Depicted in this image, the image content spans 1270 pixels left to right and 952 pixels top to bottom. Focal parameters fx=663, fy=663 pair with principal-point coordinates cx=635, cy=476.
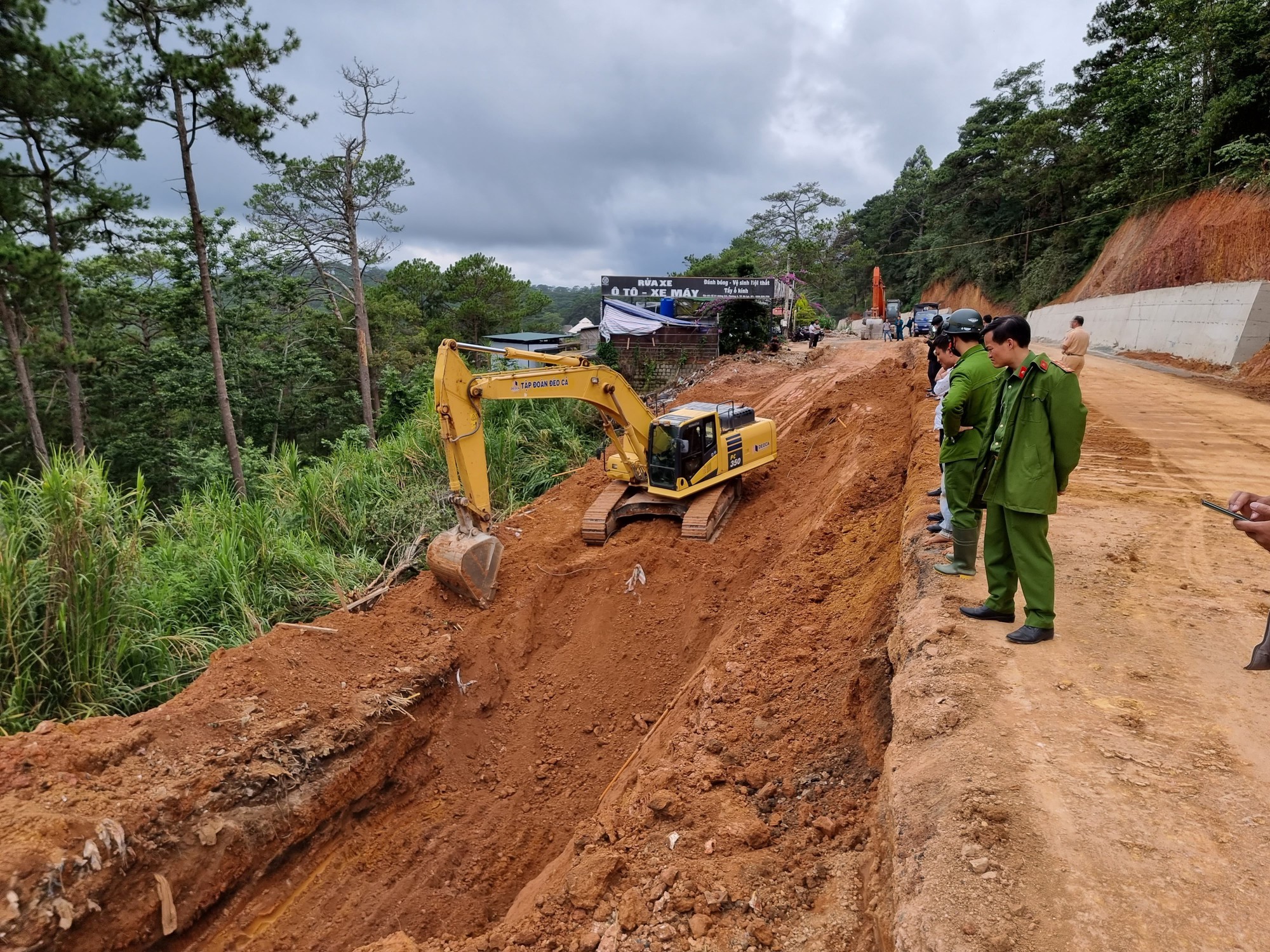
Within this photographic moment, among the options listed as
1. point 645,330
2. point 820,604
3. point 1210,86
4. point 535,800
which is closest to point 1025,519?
point 820,604

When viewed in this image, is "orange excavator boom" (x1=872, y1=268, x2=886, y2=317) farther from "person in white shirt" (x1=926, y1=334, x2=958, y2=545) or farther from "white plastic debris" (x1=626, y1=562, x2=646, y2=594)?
"person in white shirt" (x1=926, y1=334, x2=958, y2=545)

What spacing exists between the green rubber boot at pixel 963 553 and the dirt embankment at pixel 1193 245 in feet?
50.0

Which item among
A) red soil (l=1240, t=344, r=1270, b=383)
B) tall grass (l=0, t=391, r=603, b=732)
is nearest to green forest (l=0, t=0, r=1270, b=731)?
tall grass (l=0, t=391, r=603, b=732)

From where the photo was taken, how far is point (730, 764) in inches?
148

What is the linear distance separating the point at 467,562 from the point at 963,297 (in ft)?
127

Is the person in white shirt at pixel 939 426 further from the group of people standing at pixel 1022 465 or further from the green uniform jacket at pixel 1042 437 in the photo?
the green uniform jacket at pixel 1042 437

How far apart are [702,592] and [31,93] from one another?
48.1ft

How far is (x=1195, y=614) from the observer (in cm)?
390

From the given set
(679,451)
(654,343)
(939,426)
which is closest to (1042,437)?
(939,426)

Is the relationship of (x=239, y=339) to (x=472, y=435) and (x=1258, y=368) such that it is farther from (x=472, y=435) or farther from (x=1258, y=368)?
(x=1258, y=368)

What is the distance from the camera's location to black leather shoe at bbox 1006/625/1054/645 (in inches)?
139

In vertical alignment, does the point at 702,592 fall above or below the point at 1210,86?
below

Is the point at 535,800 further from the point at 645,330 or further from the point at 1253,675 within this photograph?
the point at 645,330

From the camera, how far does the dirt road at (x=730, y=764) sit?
2.34 metres
